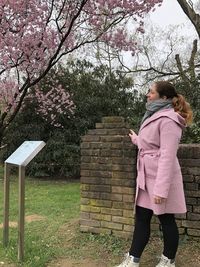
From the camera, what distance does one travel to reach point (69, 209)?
7844mm

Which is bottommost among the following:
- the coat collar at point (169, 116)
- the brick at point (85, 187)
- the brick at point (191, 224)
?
the brick at point (191, 224)

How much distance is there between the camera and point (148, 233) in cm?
431

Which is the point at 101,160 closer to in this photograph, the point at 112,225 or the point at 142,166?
the point at 112,225

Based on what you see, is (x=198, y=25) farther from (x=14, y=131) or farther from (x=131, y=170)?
(x=131, y=170)

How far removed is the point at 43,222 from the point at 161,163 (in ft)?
10.8

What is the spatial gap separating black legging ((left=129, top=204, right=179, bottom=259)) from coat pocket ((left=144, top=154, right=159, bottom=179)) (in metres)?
0.36

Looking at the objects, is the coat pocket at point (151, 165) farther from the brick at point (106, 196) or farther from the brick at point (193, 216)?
the brick at point (106, 196)

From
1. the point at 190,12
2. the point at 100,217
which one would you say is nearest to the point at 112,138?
the point at 100,217

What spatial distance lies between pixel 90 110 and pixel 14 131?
2630 millimetres

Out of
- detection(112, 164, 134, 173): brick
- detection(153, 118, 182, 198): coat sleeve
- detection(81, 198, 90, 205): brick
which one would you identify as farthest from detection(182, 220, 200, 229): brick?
detection(153, 118, 182, 198): coat sleeve

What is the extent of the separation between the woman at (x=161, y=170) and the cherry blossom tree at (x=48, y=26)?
22.1 feet

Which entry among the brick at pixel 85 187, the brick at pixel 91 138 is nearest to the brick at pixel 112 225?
the brick at pixel 85 187

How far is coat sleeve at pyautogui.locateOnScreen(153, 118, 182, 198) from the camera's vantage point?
3.95 m

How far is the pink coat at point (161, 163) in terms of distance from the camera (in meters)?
3.98
